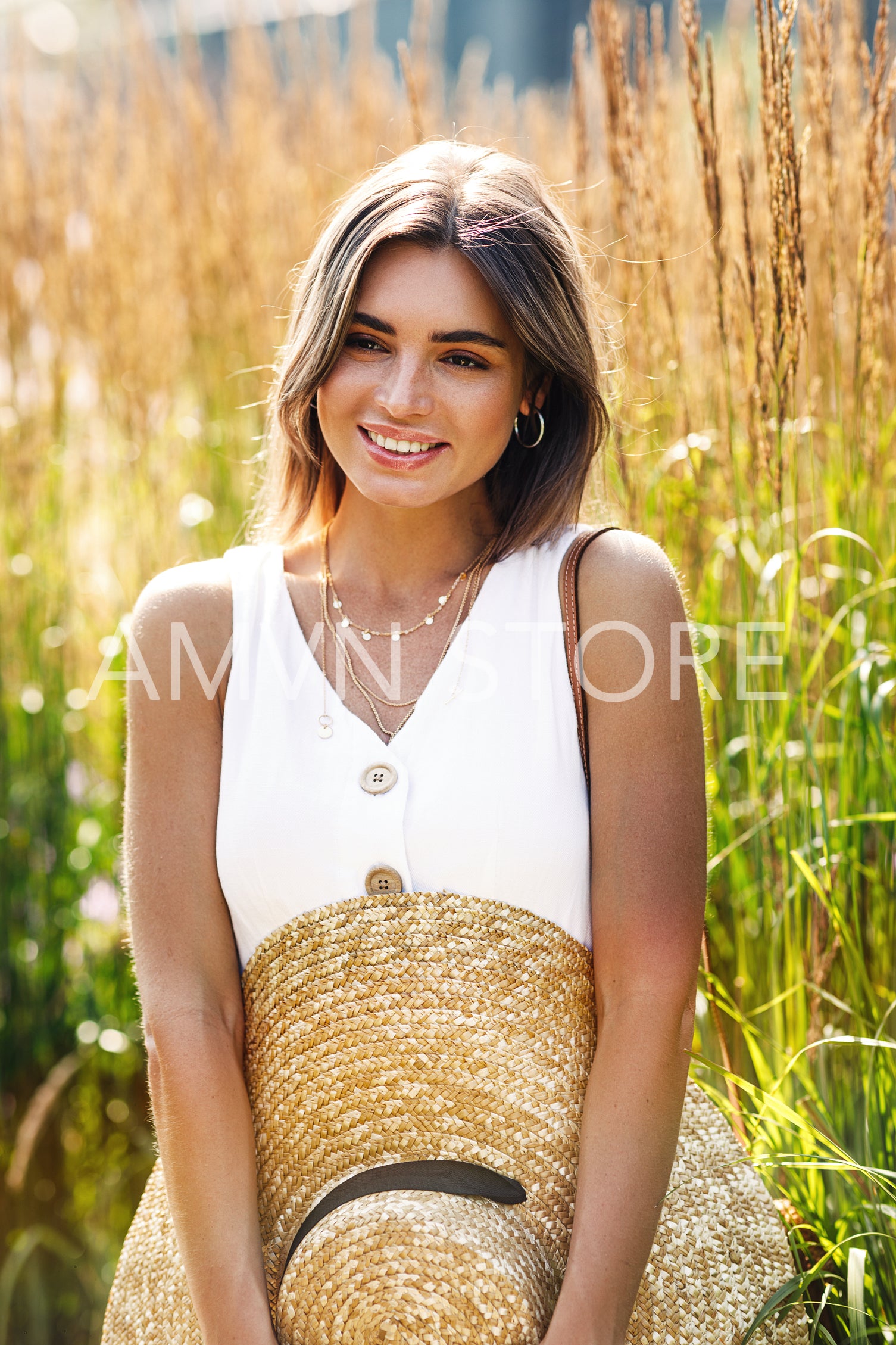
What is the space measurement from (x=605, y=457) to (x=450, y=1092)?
0.88 metres

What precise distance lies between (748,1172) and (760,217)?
70.8 inches

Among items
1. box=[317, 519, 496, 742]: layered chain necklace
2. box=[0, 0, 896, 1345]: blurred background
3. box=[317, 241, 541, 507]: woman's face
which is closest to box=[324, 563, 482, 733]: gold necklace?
box=[317, 519, 496, 742]: layered chain necklace

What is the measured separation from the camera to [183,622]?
1.46m

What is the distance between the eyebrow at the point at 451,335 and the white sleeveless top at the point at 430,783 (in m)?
0.26

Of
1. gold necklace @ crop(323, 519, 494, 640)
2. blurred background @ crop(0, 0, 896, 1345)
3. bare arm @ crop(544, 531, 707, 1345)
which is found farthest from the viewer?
blurred background @ crop(0, 0, 896, 1345)

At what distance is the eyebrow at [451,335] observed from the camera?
55.1 inches

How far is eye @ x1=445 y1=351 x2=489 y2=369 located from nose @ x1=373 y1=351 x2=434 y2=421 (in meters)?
0.04

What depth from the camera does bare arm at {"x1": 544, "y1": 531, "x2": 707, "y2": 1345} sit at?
1.26 metres

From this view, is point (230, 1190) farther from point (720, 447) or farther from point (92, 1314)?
point (720, 447)

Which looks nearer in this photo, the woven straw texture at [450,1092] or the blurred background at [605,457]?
the woven straw texture at [450,1092]

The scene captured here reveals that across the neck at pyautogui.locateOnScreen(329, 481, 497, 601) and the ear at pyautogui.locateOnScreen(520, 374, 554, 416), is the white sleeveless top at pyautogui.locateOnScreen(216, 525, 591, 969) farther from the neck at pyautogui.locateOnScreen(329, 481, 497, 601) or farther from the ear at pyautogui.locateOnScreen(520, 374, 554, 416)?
the ear at pyautogui.locateOnScreen(520, 374, 554, 416)

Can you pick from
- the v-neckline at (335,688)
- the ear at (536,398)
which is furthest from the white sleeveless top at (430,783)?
the ear at (536,398)

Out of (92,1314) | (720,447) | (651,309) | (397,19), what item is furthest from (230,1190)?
(397,19)

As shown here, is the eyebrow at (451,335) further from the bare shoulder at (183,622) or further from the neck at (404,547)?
the bare shoulder at (183,622)
